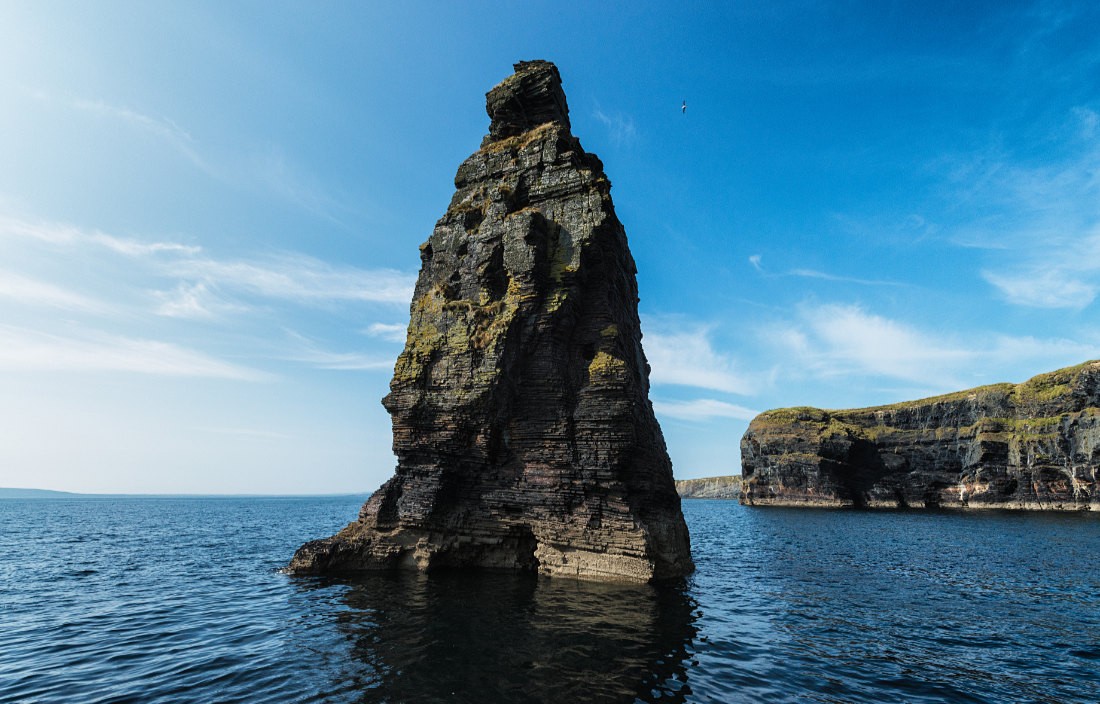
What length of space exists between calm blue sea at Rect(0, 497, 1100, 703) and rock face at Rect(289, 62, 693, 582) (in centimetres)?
187

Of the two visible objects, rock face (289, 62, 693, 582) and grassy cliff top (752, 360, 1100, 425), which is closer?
rock face (289, 62, 693, 582)

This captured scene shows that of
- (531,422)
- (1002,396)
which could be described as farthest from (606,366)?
(1002,396)

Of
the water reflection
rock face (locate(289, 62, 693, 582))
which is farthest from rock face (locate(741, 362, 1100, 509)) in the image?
the water reflection

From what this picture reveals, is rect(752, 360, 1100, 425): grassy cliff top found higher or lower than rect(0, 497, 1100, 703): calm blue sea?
higher

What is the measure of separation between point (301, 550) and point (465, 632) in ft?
44.4

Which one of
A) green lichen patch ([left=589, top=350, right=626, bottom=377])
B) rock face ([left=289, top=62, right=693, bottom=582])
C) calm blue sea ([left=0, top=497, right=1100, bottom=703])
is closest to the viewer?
calm blue sea ([left=0, top=497, right=1100, bottom=703])

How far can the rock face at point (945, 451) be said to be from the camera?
79.2 m

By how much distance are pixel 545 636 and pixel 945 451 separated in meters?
110

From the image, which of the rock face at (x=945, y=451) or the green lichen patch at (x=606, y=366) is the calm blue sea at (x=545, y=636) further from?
the rock face at (x=945, y=451)

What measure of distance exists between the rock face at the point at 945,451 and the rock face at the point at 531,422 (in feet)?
290

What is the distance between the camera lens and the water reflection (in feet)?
37.9

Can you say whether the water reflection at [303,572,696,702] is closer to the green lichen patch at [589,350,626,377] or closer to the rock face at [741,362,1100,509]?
the green lichen patch at [589,350,626,377]

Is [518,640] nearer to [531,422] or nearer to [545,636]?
[545,636]

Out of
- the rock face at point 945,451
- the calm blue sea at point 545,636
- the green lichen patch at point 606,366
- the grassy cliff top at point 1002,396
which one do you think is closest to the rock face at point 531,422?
the green lichen patch at point 606,366
